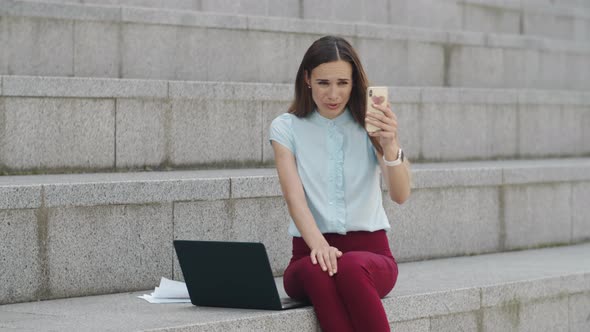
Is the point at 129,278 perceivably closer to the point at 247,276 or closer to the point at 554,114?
the point at 247,276

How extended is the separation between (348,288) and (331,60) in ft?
3.85

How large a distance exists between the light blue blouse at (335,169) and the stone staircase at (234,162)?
0.53 metres

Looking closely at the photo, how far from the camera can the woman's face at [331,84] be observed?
18.4 ft

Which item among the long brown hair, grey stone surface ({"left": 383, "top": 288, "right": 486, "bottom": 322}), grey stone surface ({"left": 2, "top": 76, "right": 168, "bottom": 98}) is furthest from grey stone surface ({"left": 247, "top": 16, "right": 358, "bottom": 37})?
grey stone surface ({"left": 383, "top": 288, "right": 486, "bottom": 322})

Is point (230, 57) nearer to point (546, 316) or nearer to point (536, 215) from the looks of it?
point (536, 215)

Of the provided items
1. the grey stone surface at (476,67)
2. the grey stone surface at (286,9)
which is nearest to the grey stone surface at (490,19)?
the grey stone surface at (476,67)

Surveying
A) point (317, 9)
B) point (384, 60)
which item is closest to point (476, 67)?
point (384, 60)

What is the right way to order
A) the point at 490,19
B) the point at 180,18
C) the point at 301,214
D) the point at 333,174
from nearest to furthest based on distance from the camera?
the point at 301,214 < the point at 333,174 < the point at 180,18 < the point at 490,19

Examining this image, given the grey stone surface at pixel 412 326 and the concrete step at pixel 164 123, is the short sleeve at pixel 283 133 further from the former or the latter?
the concrete step at pixel 164 123

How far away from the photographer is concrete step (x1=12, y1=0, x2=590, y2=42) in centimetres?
960

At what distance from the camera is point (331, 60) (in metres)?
5.58

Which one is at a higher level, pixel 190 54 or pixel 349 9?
pixel 349 9

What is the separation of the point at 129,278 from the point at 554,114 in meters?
5.51

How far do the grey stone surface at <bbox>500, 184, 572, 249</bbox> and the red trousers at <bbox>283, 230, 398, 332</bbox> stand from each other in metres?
3.02
